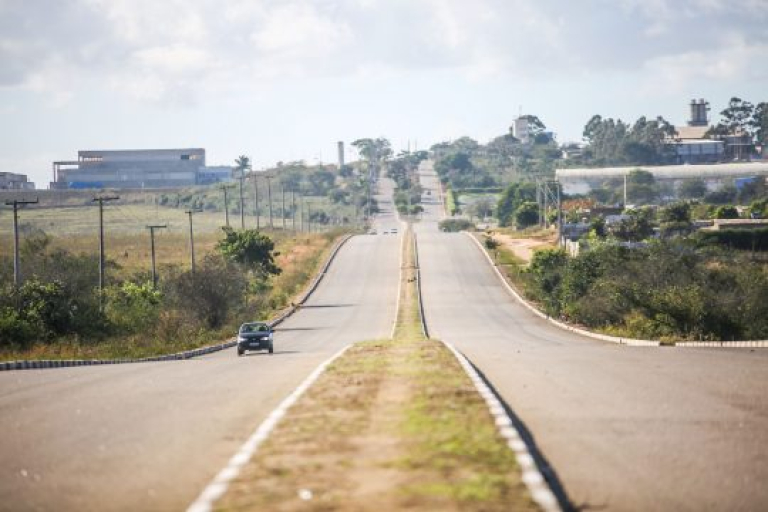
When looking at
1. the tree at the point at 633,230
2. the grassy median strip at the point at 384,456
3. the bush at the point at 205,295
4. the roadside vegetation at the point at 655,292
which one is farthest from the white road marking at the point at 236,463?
the tree at the point at 633,230

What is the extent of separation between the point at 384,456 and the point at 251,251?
99.1m

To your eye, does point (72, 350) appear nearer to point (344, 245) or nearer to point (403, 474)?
point (403, 474)

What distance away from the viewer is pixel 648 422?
1589 cm

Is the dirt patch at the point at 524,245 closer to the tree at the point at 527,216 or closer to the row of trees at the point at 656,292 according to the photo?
the row of trees at the point at 656,292

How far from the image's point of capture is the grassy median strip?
1043 centimetres

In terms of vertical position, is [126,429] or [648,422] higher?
[126,429]

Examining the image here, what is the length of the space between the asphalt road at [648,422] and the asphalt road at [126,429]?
4.11 m

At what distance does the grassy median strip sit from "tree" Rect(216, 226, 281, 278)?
91445mm

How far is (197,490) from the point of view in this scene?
1145 cm

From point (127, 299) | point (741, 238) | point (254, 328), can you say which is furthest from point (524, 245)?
point (254, 328)

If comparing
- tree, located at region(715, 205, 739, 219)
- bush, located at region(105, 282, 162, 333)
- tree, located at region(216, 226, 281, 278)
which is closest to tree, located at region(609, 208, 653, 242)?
tree, located at region(715, 205, 739, 219)

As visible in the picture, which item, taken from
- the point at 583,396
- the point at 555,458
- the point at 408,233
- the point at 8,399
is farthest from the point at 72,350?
the point at 408,233

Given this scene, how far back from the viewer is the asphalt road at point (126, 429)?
11.6m

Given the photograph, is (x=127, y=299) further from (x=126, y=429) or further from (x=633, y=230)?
(x=633, y=230)
